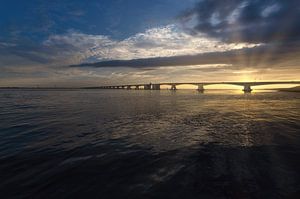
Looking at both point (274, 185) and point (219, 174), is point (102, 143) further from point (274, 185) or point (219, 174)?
point (274, 185)

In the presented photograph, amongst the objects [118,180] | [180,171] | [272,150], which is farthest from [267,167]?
[118,180]

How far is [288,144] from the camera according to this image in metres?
12.1

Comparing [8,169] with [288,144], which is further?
[288,144]

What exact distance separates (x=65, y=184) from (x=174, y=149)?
18.7 ft

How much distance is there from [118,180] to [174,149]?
14.3ft

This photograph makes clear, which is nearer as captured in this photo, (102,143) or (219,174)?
(219,174)

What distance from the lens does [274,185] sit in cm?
684

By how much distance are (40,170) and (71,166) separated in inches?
45.4

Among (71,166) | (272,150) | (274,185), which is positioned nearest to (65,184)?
(71,166)

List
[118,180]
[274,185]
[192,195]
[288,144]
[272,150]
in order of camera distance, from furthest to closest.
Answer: [288,144] → [272,150] → [118,180] → [274,185] → [192,195]

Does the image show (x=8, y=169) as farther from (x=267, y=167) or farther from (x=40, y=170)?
(x=267, y=167)

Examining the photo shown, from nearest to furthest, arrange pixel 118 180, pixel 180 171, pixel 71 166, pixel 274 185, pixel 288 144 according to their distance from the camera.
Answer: pixel 274 185
pixel 118 180
pixel 180 171
pixel 71 166
pixel 288 144

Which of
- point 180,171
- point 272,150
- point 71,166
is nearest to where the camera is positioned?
point 180,171

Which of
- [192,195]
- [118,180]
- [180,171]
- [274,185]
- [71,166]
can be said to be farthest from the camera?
[71,166]
